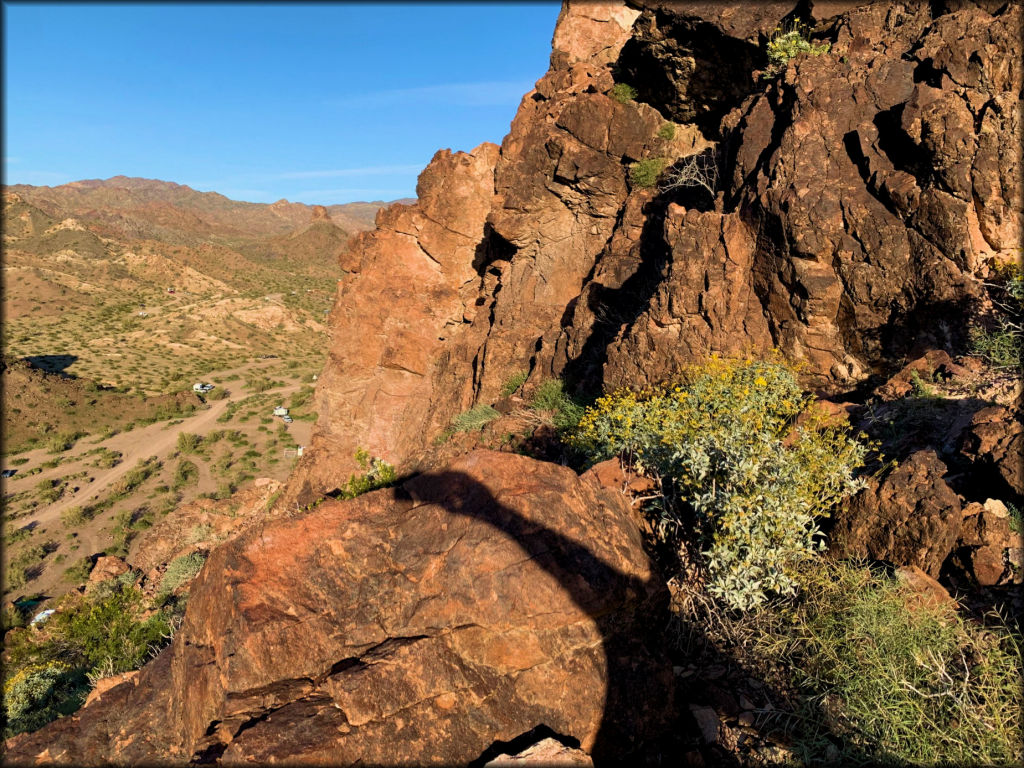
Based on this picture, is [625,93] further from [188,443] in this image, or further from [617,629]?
[188,443]

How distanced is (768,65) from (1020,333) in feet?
19.8

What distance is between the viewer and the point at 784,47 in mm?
8656

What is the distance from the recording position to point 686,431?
4879mm

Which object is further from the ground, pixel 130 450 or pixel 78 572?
pixel 130 450

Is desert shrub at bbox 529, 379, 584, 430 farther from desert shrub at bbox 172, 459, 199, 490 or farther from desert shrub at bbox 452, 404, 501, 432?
desert shrub at bbox 172, 459, 199, 490

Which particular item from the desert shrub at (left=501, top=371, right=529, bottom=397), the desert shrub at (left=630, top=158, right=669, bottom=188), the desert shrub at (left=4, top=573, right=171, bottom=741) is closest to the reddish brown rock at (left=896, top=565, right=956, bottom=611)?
the desert shrub at (left=501, top=371, right=529, bottom=397)

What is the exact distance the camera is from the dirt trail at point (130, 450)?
19.7 m

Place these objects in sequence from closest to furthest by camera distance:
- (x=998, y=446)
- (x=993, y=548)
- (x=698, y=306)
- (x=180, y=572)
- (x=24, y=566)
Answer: (x=993, y=548) < (x=998, y=446) < (x=698, y=306) < (x=180, y=572) < (x=24, y=566)

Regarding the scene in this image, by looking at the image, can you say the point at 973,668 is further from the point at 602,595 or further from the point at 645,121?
the point at 645,121

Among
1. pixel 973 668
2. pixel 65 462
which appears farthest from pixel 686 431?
pixel 65 462

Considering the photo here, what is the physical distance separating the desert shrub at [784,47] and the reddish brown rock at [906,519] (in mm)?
7101

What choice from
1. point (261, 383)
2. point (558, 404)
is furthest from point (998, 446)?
point (261, 383)

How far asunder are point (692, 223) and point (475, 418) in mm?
4976

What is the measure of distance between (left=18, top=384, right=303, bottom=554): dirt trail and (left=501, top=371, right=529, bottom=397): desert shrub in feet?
52.2
